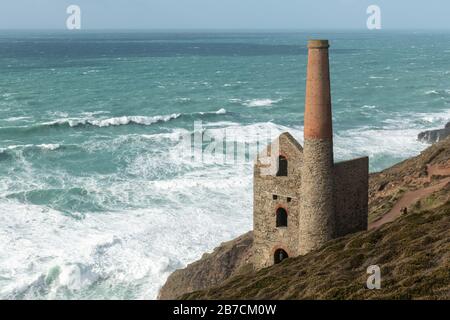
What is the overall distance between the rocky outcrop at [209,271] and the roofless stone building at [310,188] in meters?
3.31

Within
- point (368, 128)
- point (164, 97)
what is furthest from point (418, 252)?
point (164, 97)

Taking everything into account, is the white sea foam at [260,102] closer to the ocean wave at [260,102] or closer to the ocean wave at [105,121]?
the ocean wave at [260,102]

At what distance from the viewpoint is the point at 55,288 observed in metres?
27.1

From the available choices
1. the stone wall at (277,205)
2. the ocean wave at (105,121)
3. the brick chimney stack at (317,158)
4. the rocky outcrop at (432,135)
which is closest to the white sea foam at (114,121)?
the ocean wave at (105,121)

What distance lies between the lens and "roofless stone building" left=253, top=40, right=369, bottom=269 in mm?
19938

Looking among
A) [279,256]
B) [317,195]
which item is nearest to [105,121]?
[279,256]

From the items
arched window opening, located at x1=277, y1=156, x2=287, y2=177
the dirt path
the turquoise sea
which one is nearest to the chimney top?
arched window opening, located at x1=277, y1=156, x2=287, y2=177

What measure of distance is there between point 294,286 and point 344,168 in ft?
18.7

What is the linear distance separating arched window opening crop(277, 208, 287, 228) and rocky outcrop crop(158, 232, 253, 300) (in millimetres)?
3550

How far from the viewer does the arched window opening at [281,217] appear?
2244 cm

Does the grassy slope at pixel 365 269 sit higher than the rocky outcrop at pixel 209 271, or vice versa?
the grassy slope at pixel 365 269

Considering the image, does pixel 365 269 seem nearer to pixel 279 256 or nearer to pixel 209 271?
pixel 279 256

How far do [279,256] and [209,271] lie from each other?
465cm
